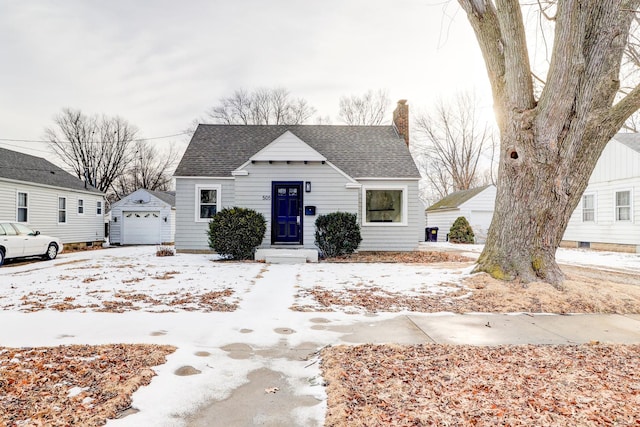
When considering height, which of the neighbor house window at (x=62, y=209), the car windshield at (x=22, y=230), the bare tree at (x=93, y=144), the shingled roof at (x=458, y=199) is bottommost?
the car windshield at (x=22, y=230)

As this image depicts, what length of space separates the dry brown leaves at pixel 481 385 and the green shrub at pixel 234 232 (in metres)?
8.28

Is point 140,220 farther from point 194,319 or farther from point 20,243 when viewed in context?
point 194,319

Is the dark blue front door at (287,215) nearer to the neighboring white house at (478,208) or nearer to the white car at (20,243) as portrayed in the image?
the white car at (20,243)

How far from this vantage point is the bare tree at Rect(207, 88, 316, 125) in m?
34.9

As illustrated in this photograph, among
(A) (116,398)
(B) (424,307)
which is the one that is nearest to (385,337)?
(B) (424,307)

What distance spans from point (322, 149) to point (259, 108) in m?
22.1

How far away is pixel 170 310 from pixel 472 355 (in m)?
4.15

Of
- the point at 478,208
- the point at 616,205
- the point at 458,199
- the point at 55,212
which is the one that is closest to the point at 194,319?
the point at 55,212

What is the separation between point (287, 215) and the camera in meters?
13.1

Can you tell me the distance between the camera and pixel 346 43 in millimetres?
13812

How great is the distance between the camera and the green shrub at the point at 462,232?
22309 mm

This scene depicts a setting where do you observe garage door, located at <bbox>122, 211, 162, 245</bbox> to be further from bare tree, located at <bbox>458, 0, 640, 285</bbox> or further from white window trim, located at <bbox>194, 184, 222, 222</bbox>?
bare tree, located at <bbox>458, 0, 640, 285</bbox>

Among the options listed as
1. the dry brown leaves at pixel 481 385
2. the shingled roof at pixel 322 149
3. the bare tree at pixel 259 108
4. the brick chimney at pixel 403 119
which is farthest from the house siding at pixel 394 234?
the bare tree at pixel 259 108

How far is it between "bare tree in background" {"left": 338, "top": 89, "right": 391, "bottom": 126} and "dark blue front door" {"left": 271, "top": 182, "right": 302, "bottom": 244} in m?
22.2
